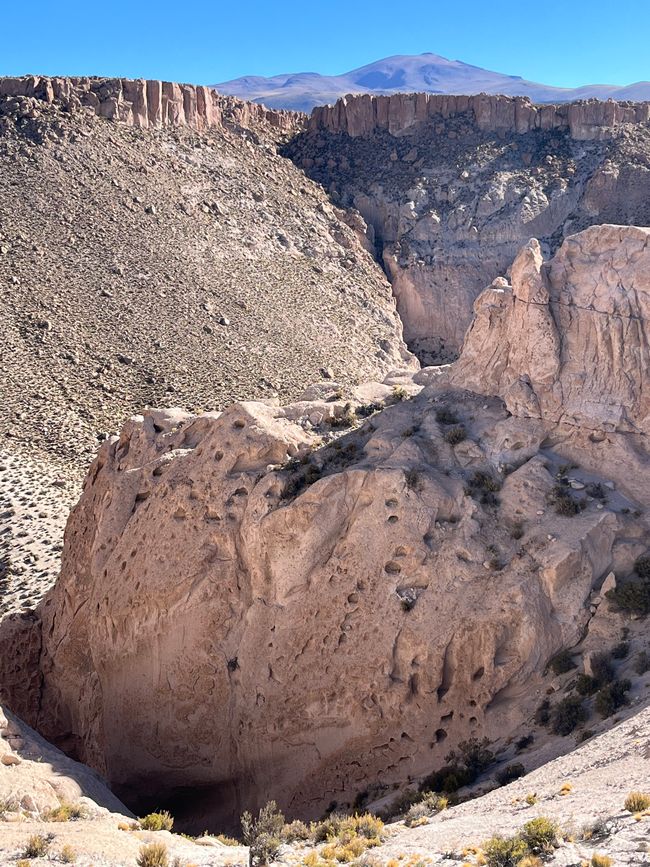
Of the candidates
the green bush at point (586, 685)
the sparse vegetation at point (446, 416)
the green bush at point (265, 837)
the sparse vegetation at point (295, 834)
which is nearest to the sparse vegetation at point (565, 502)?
the sparse vegetation at point (446, 416)

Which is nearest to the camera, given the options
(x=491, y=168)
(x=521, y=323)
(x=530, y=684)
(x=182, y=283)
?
(x=530, y=684)

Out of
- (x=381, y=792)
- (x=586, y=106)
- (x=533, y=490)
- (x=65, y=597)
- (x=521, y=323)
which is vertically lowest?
(x=381, y=792)

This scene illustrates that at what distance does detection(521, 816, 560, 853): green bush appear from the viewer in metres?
10.1

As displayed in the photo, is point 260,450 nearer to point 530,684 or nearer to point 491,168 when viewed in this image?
point 530,684

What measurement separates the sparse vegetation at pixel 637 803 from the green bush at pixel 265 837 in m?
4.44

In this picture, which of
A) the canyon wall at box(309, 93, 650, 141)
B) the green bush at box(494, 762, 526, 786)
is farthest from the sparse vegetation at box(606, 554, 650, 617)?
the canyon wall at box(309, 93, 650, 141)

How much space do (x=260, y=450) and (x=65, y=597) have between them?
632 centimetres

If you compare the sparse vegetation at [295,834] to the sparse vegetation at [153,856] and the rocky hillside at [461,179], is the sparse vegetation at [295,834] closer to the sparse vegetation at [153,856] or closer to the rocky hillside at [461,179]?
the sparse vegetation at [153,856]

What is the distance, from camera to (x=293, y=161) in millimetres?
71312

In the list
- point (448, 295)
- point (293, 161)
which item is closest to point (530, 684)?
point (448, 295)

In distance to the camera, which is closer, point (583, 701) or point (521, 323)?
point (583, 701)

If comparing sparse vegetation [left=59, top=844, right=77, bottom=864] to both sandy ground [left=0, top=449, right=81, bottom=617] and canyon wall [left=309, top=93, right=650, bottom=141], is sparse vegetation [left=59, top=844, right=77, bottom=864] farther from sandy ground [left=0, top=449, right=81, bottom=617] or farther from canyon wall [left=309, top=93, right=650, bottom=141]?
canyon wall [left=309, top=93, right=650, bottom=141]

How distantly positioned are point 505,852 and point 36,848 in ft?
17.4

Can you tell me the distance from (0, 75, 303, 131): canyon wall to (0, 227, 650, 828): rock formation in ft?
145
